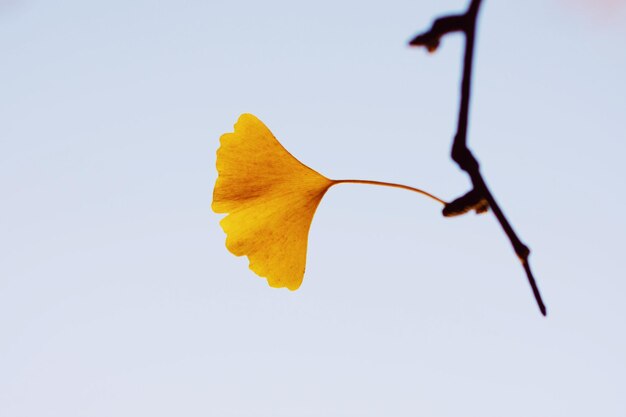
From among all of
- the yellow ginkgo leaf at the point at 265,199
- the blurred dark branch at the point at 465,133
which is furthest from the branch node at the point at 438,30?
the yellow ginkgo leaf at the point at 265,199

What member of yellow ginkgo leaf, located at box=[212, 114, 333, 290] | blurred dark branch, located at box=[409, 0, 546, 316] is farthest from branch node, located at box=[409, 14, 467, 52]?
yellow ginkgo leaf, located at box=[212, 114, 333, 290]

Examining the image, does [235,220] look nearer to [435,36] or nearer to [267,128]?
[267,128]

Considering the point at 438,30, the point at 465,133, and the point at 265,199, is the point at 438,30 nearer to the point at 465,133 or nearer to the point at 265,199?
the point at 465,133

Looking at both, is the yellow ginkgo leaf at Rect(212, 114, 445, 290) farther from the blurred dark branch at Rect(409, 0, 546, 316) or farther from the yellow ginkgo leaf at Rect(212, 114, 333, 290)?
the blurred dark branch at Rect(409, 0, 546, 316)

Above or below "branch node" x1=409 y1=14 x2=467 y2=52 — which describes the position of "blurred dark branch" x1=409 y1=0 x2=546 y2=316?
below

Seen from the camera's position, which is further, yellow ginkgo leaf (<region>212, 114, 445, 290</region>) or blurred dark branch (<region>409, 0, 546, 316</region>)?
yellow ginkgo leaf (<region>212, 114, 445, 290</region>)

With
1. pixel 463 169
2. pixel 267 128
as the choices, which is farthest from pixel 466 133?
pixel 267 128

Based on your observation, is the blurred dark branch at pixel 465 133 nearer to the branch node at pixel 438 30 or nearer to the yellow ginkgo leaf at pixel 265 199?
the branch node at pixel 438 30
